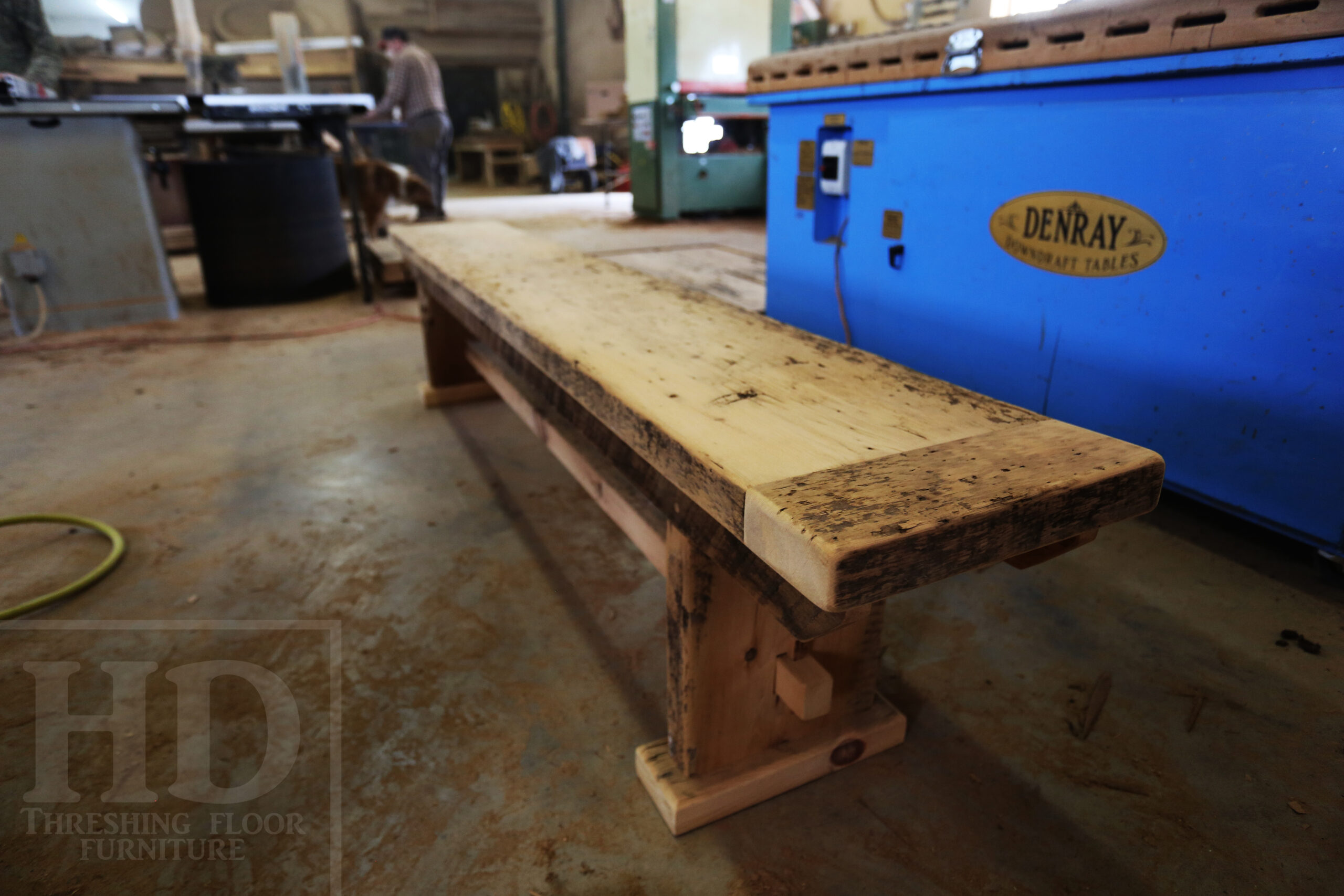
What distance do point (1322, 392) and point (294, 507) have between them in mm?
2225

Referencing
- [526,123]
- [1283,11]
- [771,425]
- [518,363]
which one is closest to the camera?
[771,425]

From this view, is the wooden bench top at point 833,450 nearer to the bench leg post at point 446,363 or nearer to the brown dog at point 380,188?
the bench leg post at point 446,363

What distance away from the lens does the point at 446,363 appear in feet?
8.49

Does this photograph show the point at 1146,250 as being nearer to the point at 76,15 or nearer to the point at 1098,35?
the point at 1098,35

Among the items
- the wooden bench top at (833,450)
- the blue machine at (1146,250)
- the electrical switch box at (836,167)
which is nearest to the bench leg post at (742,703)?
the wooden bench top at (833,450)

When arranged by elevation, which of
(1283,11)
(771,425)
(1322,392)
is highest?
(1283,11)

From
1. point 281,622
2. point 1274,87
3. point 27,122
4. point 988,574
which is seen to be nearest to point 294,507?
point 281,622

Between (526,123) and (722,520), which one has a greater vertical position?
(526,123)

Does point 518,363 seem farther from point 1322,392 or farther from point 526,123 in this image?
point 526,123

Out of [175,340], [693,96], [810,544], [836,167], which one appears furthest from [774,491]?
[693,96]

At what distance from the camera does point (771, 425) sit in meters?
0.84

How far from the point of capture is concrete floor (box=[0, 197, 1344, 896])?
97 cm

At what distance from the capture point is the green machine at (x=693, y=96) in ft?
18.9

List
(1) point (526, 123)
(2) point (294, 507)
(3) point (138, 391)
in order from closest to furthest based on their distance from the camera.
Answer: (2) point (294, 507), (3) point (138, 391), (1) point (526, 123)
